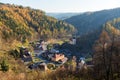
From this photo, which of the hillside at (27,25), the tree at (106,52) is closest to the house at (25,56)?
the hillside at (27,25)

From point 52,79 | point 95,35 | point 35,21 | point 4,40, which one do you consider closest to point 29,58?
point 4,40

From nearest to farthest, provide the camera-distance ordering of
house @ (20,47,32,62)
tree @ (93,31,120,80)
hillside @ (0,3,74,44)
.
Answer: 1. tree @ (93,31,120,80)
2. house @ (20,47,32,62)
3. hillside @ (0,3,74,44)

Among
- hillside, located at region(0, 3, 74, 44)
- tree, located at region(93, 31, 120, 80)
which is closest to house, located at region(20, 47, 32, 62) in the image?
hillside, located at region(0, 3, 74, 44)

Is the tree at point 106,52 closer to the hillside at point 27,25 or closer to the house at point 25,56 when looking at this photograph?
the house at point 25,56

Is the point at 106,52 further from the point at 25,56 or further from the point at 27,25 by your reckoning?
the point at 27,25

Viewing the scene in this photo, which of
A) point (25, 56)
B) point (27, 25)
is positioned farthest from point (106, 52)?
point (27, 25)

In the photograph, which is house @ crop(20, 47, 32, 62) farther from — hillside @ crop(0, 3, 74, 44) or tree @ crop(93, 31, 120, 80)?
tree @ crop(93, 31, 120, 80)

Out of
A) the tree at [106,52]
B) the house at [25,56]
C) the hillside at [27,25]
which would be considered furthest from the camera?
the hillside at [27,25]

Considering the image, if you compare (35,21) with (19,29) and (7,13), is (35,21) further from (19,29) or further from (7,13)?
(19,29)
